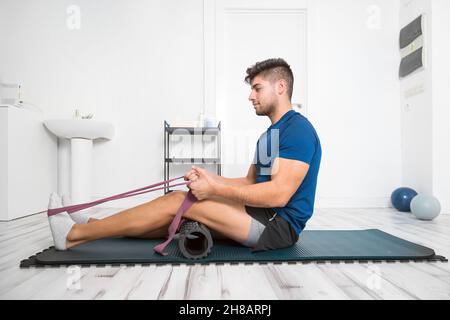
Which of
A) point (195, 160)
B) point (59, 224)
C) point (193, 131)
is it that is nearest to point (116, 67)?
point (193, 131)

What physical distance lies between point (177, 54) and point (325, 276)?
3169 mm

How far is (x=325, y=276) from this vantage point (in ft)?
4.35

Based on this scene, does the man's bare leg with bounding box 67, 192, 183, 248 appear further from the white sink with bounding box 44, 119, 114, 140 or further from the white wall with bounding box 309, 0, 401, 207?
the white wall with bounding box 309, 0, 401, 207

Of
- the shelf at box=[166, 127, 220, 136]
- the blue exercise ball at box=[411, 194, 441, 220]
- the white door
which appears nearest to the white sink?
the shelf at box=[166, 127, 220, 136]

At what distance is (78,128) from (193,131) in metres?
1.15

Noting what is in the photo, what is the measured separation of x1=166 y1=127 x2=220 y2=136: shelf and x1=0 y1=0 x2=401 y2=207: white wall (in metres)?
0.26

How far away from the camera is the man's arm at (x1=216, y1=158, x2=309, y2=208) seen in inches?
54.3

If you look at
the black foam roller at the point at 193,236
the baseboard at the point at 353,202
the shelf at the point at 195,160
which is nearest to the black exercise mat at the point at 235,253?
the black foam roller at the point at 193,236

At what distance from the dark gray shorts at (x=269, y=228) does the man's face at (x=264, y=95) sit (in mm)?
480

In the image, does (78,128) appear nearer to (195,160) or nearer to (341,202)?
(195,160)

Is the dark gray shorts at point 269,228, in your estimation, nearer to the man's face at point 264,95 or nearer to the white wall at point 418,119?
the man's face at point 264,95

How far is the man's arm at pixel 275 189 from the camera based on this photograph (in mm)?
1379

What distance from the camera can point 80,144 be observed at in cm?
344
